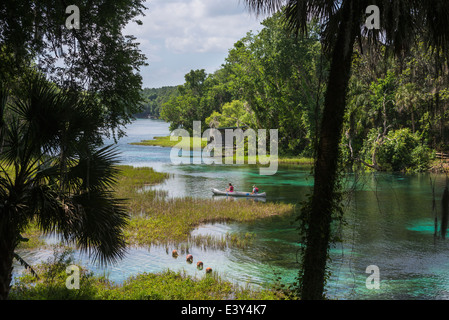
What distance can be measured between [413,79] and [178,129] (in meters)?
78.5

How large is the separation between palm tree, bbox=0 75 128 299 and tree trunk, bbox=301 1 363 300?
4.05 metres

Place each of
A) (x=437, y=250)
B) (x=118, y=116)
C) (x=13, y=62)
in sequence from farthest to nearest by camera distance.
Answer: (x=437, y=250) < (x=118, y=116) < (x=13, y=62)

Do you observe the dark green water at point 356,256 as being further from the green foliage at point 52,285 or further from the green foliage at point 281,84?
the green foliage at point 281,84

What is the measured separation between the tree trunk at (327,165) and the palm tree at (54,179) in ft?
13.3

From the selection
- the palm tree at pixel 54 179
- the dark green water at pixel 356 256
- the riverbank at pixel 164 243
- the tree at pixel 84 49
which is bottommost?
the dark green water at pixel 356 256

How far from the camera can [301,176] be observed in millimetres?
43469

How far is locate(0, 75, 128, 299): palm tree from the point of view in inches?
299

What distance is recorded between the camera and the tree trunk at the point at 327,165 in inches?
283

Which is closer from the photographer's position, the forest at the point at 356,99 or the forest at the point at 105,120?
the forest at the point at 105,120

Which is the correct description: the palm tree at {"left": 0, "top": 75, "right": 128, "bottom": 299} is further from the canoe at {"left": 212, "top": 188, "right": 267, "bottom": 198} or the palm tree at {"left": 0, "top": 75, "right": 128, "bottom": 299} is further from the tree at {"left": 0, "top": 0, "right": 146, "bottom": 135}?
the canoe at {"left": 212, "top": 188, "right": 267, "bottom": 198}

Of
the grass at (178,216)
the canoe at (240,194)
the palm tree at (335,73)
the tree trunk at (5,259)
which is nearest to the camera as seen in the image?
the palm tree at (335,73)

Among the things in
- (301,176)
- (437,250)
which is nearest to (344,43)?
A: (437,250)

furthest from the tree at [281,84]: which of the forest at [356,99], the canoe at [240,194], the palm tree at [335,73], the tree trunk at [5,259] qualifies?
the tree trunk at [5,259]

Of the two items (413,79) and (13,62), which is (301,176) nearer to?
(413,79)
